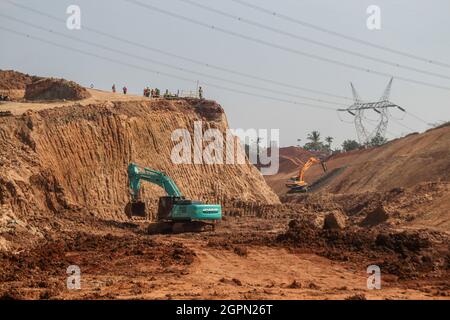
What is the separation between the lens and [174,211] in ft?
104

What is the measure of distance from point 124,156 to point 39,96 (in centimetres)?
1034

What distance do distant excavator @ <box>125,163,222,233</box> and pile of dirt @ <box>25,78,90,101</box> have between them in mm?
13118

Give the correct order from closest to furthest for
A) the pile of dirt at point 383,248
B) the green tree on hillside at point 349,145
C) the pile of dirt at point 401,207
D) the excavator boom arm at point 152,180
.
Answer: the pile of dirt at point 383,248, the excavator boom arm at point 152,180, the pile of dirt at point 401,207, the green tree on hillside at point 349,145

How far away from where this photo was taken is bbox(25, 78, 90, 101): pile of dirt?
4488 centimetres

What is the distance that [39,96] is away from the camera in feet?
151

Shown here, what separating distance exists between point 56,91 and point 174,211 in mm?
18569

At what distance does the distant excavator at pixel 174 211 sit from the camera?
31359 mm

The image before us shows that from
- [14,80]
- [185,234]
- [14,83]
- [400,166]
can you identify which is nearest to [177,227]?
[185,234]

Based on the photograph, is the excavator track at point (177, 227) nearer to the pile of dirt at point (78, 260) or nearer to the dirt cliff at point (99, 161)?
the pile of dirt at point (78, 260)

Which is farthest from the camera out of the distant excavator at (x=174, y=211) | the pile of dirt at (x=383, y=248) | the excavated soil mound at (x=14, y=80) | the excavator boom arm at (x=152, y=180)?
the excavated soil mound at (x=14, y=80)

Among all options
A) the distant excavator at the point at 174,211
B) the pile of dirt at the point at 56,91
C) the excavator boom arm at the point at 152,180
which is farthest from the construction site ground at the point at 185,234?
the excavator boom arm at the point at 152,180

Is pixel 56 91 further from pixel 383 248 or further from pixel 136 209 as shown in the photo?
pixel 383 248

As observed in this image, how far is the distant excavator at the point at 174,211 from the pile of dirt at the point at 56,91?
1312 centimetres
